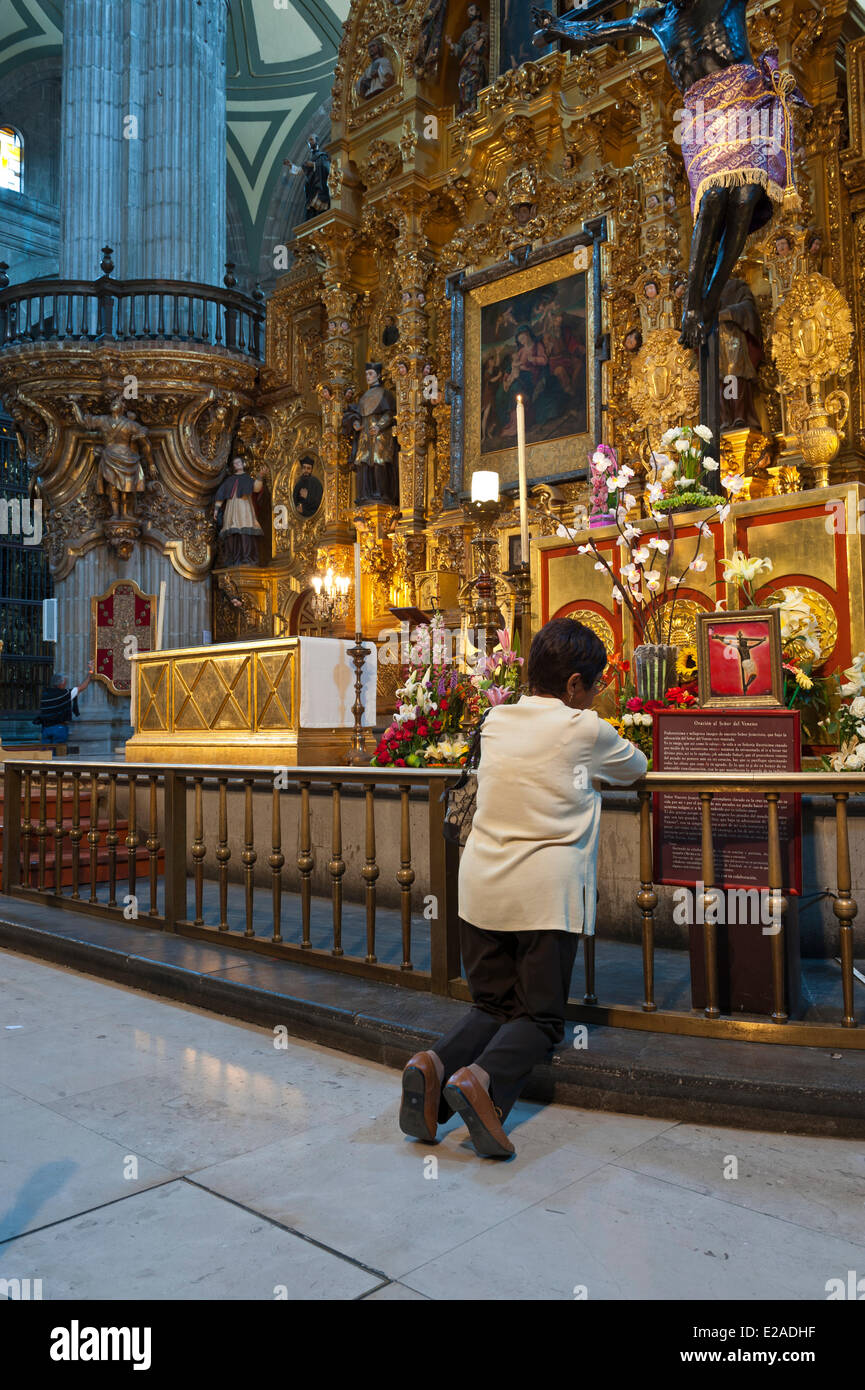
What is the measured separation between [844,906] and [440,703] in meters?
3.42

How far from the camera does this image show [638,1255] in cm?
188

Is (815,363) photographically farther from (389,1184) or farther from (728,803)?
(389,1184)

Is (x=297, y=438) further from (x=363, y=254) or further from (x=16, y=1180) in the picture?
(x=16, y=1180)

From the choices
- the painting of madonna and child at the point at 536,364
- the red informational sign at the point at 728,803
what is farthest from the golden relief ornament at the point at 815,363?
the red informational sign at the point at 728,803

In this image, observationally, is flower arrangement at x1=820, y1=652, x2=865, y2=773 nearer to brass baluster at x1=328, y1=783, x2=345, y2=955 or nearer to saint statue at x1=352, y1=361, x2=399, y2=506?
brass baluster at x1=328, y1=783, x2=345, y2=955

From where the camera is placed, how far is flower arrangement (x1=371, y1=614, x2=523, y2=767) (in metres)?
5.59

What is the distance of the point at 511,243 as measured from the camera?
38.3 ft

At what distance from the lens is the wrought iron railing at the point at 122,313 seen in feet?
46.1

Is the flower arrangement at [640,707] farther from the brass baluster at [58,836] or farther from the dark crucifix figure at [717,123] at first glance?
the brass baluster at [58,836]

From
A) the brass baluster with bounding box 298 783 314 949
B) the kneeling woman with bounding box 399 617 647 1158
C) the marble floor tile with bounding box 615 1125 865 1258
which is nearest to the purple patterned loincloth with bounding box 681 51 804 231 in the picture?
the brass baluster with bounding box 298 783 314 949

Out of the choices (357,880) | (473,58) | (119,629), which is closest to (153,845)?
(357,880)

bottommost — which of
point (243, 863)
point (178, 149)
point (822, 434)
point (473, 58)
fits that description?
point (243, 863)
